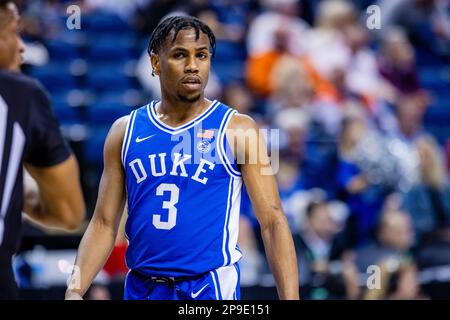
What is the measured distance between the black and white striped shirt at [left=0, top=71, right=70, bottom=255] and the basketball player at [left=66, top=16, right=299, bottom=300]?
0.37 metres

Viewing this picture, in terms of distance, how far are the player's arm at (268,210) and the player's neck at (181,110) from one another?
7.0 inches

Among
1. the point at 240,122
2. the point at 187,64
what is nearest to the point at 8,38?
the point at 187,64

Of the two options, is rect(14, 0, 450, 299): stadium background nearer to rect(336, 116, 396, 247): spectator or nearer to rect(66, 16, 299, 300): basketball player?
rect(336, 116, 396, 247): spectator

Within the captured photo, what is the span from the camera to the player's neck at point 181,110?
14.4 feet

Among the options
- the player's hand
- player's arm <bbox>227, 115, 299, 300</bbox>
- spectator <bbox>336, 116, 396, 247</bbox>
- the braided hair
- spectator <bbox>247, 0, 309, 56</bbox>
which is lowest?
the player's hand

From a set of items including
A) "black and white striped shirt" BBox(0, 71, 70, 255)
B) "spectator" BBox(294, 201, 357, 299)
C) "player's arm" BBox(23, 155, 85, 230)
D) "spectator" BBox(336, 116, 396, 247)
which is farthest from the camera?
"spectator" BBox(336, 116, 396, 247)

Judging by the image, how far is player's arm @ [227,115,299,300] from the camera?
4.07 meters

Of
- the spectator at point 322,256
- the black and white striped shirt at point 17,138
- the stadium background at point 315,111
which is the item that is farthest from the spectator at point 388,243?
the black and white striped shirt at point 17,138

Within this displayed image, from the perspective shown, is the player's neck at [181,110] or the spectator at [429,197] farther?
the spectator at [429,197]

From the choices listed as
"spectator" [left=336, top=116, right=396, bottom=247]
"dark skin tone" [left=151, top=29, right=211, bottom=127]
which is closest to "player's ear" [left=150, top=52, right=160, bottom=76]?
"dark skin tone" [left=151, top=29, right=211, bottom=127]

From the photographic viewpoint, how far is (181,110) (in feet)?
14.5

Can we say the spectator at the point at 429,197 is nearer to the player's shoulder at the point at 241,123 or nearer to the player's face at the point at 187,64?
the player's shoulder at the point at 241,123

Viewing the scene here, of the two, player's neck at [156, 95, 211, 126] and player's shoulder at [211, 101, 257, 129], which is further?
player's neck at [156, 95, 211, 126]

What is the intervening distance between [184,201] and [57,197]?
0.56 meters
